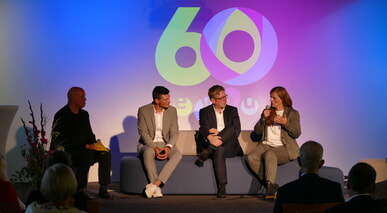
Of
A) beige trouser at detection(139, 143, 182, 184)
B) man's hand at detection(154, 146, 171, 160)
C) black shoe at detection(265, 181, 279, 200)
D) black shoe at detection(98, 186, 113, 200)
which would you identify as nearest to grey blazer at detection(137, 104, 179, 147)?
man's hand at detection(154, 146, 171, 160)

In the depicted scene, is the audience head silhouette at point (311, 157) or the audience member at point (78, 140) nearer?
the audience head silhouette at point (311, 157)

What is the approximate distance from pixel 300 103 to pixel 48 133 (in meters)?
3.27

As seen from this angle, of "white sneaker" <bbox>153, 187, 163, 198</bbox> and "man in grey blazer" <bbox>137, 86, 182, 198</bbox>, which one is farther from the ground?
"man in grey blazer" <bbox>137, 86, 182, 198</bbox>

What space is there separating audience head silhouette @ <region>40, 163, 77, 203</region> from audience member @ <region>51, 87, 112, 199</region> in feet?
10.6

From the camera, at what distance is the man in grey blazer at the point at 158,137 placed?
241 inches

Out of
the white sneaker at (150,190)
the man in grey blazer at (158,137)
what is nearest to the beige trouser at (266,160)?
the man in grey blazer at (158,137)

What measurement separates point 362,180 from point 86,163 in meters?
3.68

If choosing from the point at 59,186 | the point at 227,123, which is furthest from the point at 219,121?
the point at 59,186

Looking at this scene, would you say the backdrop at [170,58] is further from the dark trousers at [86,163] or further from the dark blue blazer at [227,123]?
the dark trousers at [86,163]

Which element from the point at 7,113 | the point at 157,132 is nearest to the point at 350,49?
the point at 157,132

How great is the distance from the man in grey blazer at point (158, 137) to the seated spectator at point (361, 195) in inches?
136

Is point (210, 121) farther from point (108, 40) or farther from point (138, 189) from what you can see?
point (108, 40)

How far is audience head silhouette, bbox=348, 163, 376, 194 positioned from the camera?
109 inches

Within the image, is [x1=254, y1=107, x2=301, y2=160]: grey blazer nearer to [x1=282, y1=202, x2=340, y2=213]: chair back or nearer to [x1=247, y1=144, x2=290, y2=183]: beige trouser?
[x1=247, y1=144, x2=290, y2=183]: beige trouser
